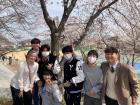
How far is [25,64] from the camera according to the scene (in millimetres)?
6922

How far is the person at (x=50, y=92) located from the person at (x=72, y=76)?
0.20 meters

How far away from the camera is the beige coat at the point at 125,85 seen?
580cm

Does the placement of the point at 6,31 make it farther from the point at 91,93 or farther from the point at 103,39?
the point at 91,93

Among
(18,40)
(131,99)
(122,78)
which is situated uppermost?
(18,40)

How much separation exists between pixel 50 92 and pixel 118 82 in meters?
1.61

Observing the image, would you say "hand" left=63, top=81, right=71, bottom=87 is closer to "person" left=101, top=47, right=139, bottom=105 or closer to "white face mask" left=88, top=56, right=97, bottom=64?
"white face mask" left=88, top=56, right=97, bottom=64

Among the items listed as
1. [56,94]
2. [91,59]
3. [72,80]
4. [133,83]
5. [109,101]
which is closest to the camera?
[133,83]

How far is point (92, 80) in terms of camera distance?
6621 millimetres

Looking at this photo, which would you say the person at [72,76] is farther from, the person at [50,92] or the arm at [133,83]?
the arm at [133,83]

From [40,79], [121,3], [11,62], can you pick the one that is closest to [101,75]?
[40,79]

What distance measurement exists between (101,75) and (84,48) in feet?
52.0

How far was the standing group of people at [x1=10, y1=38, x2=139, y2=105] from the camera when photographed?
588 cm

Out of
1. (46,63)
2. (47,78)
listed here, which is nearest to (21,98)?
(47,78)

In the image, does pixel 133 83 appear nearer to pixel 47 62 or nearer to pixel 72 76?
pixel 72 76
